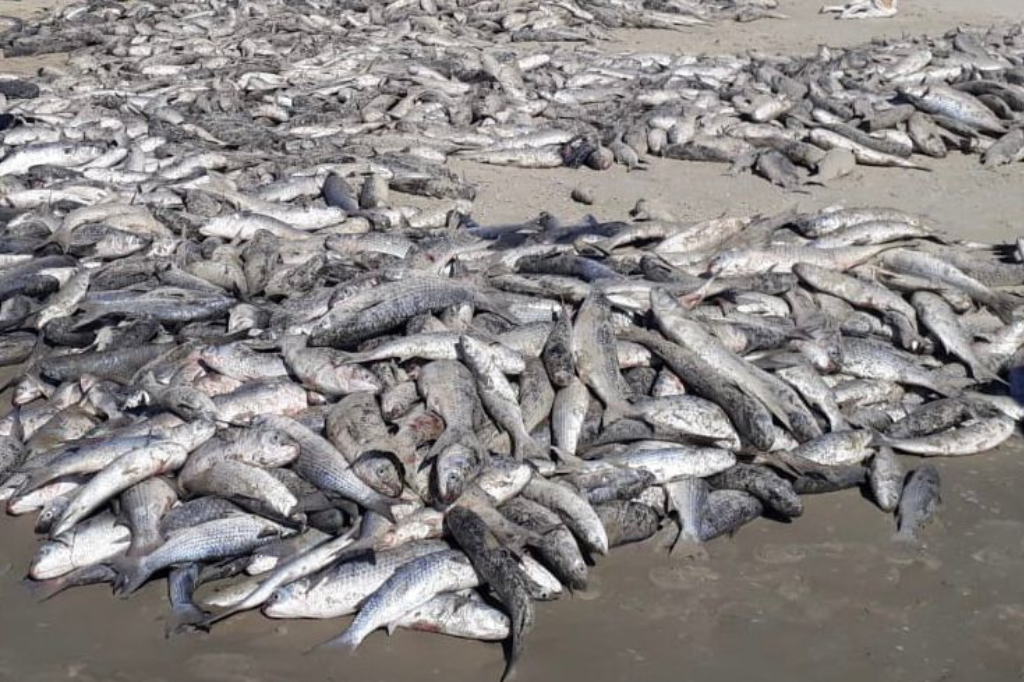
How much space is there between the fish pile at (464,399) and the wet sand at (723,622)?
105mm

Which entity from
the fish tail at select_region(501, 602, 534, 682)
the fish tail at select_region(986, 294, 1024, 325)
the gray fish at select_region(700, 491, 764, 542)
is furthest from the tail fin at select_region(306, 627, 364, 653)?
the fish tail at select_region(986, 294, 1024, 325)

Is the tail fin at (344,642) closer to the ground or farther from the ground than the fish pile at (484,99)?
farther from the ground

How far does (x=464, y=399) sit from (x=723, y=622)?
1754 mm

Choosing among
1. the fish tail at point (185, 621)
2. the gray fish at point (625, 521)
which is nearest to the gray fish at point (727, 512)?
the gray fish at point (625, 521)

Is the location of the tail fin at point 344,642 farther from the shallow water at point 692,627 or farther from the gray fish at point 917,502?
the gray fish at point 917,502

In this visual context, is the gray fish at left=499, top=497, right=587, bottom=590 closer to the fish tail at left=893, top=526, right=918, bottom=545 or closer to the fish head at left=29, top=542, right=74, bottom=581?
the fish tail at left=893, top=526, right=918, bottom=545

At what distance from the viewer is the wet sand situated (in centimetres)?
482

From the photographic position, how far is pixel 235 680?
186 inches

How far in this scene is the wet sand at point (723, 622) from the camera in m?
4.82

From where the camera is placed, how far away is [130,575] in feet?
17.1

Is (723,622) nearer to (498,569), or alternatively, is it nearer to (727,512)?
(727,512)

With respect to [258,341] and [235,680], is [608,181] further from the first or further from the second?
[235,680]

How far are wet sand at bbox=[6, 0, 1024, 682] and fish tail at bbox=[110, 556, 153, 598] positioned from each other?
0.21 ft

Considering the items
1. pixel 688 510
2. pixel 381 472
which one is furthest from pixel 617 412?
pixel 381 472
